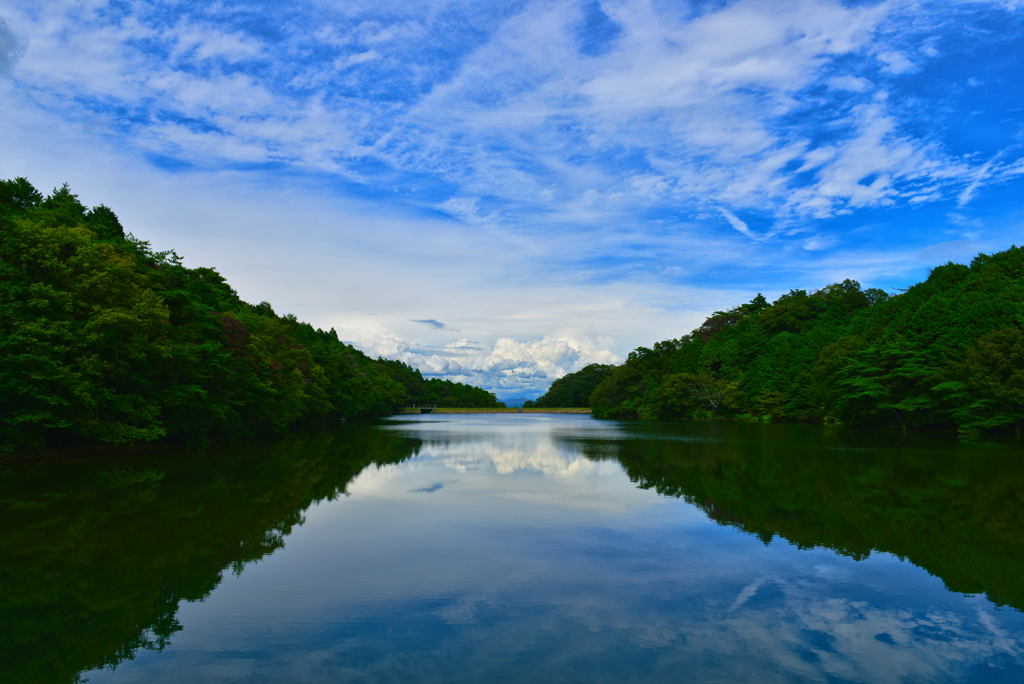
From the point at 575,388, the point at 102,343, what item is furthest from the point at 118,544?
the point at 575,388

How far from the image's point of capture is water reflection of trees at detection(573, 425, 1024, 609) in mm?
7957

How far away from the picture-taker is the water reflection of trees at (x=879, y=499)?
26.1 feet

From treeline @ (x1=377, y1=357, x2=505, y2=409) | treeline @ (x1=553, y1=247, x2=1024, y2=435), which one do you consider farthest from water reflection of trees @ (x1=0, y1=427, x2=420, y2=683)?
treeline @ (x1=377, y1=357, x2=505, y2=409)

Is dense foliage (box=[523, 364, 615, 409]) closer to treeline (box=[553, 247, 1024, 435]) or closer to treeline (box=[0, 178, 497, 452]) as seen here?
treeline (box=[553, 247, 1024, 435])

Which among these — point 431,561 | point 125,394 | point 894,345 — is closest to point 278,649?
point 431,561

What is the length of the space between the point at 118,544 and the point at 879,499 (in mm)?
13950

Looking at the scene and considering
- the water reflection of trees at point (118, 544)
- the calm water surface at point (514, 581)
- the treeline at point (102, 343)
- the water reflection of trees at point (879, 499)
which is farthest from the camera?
the treeline at point (102, 343)

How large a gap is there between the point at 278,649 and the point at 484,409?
126 metres

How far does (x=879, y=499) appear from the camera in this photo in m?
12.0

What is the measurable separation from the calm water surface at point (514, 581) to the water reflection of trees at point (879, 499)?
79mm

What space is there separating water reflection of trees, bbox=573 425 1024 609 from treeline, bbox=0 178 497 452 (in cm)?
1648

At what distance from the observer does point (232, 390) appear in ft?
86.8

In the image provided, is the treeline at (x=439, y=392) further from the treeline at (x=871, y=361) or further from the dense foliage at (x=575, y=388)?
the treeline at (x=871, y=361)

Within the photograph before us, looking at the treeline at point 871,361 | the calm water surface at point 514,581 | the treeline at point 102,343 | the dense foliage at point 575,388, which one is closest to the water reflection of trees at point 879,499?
the calm water surface at point 514,581
